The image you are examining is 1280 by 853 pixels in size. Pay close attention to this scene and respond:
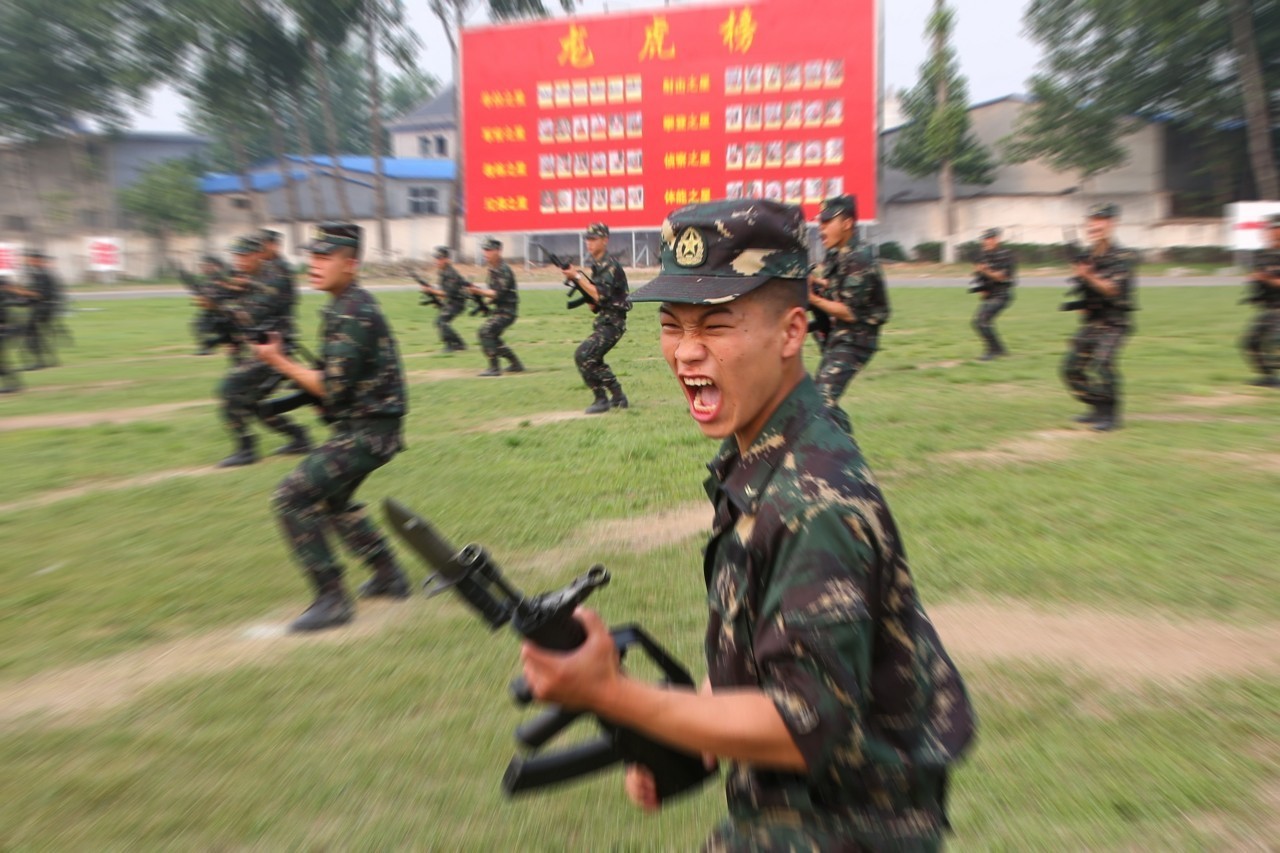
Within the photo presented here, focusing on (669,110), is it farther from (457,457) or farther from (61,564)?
(61,564)

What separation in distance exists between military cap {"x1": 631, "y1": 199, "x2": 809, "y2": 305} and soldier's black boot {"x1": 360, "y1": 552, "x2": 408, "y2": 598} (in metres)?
4.62

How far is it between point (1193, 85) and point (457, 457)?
42037mm

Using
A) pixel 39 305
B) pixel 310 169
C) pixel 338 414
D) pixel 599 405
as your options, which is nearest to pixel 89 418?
pixel 39 305

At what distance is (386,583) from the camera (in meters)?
6.22

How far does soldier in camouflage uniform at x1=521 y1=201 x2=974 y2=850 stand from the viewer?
1.61 m

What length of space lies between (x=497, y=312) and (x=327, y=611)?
11.6 m

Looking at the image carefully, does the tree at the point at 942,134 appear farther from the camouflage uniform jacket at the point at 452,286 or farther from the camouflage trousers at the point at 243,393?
the camouflage trousers at the point at 243,393

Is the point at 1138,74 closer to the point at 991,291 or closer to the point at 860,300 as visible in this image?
the point at 991,291

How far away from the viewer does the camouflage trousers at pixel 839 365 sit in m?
8.70

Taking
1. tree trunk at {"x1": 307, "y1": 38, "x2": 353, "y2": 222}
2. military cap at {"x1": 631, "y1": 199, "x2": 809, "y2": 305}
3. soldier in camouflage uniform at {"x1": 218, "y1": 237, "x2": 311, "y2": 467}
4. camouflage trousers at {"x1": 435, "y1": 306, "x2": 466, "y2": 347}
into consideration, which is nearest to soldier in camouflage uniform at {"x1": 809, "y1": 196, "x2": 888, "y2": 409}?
soldier in camouflage uniform at {"x1": 218, "y1": 237, "x2": 311, "y2": 467}

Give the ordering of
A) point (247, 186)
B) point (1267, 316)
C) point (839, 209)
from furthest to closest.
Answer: point (247, 186), point (1267, 316), point (839, 209)

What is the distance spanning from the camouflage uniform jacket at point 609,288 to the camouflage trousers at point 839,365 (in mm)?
4187

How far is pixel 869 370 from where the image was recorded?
16.0 m

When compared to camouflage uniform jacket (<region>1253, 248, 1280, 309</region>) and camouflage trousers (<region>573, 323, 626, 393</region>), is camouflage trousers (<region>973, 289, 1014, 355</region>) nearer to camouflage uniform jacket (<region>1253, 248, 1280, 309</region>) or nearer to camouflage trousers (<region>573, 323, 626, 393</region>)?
camouflage uniform jacket (<region>1253, 248, 1280, 309</region>)
